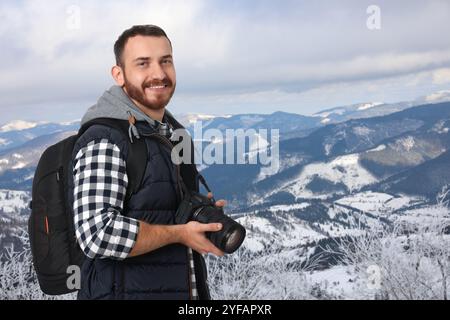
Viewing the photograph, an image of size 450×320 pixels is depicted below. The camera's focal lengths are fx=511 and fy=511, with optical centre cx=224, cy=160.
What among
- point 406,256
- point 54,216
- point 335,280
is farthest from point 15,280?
point 335,280

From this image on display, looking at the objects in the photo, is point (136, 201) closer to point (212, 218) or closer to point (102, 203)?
point (102, 203)

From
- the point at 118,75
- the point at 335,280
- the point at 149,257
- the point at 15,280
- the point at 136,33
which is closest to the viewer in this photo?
the point at 149,257

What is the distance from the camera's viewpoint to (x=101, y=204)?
3.05 metres

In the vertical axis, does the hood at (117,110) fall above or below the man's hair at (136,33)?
below

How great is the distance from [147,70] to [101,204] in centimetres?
100

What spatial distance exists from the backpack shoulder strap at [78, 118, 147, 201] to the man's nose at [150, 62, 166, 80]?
44cm

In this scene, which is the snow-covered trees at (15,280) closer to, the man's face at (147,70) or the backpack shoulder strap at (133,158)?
the man's face at (147,70)

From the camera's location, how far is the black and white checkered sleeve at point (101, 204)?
3.02m

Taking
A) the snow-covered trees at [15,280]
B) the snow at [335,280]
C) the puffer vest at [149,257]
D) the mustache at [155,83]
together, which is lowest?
the snow at [335,280]

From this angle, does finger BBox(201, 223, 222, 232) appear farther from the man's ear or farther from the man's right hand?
the man's ear

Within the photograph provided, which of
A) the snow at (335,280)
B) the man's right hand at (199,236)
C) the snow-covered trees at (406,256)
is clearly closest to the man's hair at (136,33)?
the man's right hand at (199,236)
